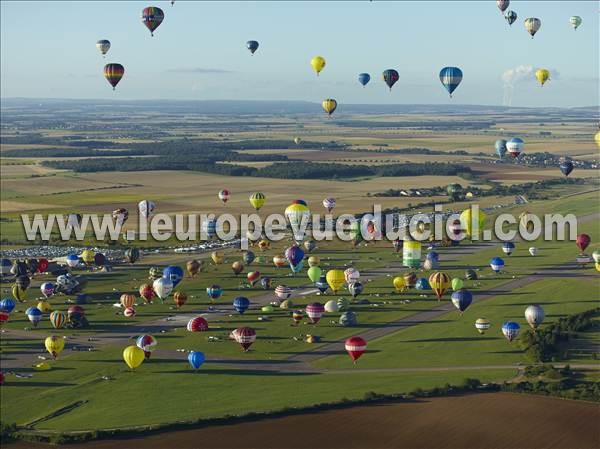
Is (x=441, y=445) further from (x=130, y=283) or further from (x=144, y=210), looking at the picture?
(x=144, y=210)

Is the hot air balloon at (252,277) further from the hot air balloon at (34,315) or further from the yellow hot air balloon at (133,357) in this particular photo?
the yellow hot air balloon at (133,357)

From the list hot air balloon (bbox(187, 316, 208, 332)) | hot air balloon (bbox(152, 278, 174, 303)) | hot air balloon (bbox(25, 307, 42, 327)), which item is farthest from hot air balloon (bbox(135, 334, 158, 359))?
hot air balloon (bbox(152, 278, 174, 303))

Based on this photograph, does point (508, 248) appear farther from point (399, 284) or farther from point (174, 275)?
point (174, 275)

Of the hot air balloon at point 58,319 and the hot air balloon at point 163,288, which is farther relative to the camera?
the hot air balloon at point 163,288

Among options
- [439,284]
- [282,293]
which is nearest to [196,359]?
[282,293]

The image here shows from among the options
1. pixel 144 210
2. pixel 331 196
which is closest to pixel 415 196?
pixel 331 196

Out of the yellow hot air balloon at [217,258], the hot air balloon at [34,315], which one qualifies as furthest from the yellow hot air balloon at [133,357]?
the yellow hot air balloon at [217,258]
